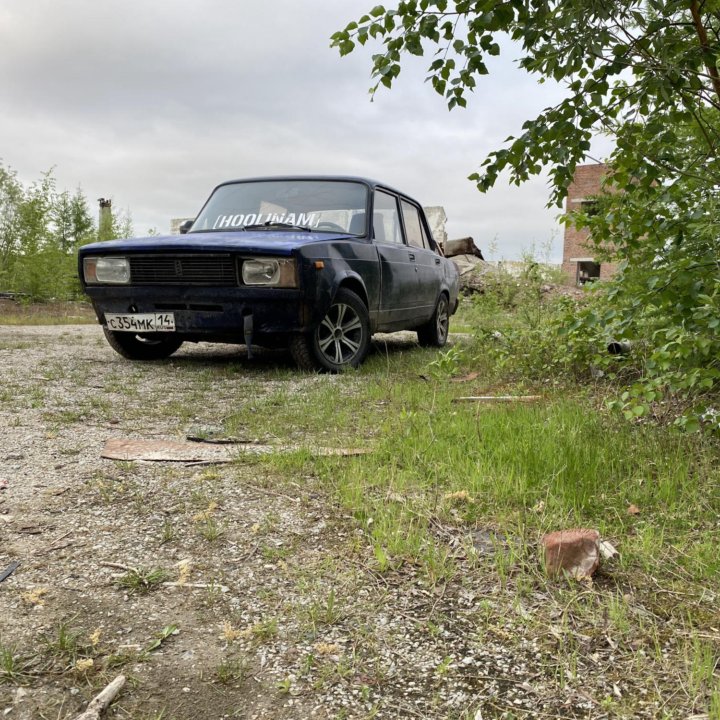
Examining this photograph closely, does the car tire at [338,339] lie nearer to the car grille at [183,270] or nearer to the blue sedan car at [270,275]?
the blue sedan car at [270,275]

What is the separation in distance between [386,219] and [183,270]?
235 centimetres

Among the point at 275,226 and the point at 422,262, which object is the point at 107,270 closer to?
the point at 275,226

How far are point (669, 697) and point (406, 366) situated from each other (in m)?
4.90

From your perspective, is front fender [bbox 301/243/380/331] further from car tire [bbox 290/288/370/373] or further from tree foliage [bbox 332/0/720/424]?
tree foliage [bbox 332/0/720/424]

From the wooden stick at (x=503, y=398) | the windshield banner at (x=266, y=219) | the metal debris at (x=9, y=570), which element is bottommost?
the metal debris at (x=9, y=570)

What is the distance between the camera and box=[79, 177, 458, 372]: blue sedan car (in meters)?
5.16

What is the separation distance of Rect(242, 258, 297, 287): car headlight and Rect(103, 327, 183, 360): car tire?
157cm

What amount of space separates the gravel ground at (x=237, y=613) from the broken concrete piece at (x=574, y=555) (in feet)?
0.56

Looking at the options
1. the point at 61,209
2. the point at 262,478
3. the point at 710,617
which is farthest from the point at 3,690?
the point at 61,209

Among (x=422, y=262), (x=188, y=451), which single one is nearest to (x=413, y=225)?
(x=422, y=262)

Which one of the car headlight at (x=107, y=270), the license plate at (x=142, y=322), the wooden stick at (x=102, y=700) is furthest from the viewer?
→ the car headlight at (x=107, y=270)

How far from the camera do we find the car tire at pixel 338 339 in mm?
5512

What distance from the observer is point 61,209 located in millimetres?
25906

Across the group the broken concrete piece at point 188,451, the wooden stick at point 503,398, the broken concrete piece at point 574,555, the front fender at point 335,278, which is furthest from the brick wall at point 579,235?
the broken concrete piece at point 574,555
